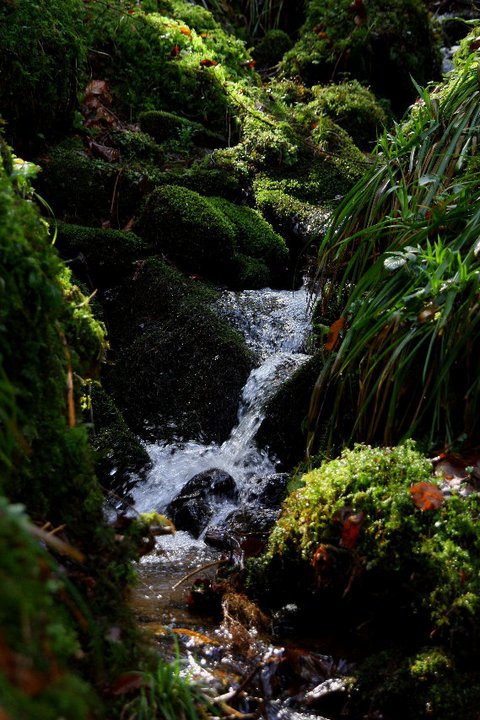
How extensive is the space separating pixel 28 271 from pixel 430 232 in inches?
94.4

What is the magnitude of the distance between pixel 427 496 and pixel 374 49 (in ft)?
26.5

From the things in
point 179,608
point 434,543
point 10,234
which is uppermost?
point 10,234

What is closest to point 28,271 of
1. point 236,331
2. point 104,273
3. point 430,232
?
point 430,232

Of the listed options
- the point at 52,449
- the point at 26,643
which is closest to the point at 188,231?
the point at 52,449

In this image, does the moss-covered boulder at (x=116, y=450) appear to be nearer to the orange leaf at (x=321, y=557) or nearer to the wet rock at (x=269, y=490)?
the wet rock at (x=269, y=490)

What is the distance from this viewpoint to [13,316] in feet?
5.44

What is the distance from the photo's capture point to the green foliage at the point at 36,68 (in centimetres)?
571

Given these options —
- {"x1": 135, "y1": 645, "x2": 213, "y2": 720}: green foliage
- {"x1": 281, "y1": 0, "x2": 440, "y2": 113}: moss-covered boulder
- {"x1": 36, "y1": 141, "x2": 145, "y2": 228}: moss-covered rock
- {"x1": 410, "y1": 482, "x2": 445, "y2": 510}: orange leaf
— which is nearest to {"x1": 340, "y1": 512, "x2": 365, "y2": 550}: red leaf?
{"x1": 410, "y1": 482, "x2": 445, "y2": 510}: orange leaf

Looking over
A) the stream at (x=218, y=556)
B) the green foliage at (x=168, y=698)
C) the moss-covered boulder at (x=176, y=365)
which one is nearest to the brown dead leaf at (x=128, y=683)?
the green foliage at (x=168, y=698)

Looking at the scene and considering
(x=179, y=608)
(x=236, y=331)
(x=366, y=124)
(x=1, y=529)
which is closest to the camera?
(x=1, y=529)

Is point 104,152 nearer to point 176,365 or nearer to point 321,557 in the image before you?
point 176,365

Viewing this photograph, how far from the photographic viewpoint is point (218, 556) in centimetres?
352

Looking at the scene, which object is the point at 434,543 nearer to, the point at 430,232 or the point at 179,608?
the point at 179,608

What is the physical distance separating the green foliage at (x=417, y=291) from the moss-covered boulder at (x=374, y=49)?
523 cm
